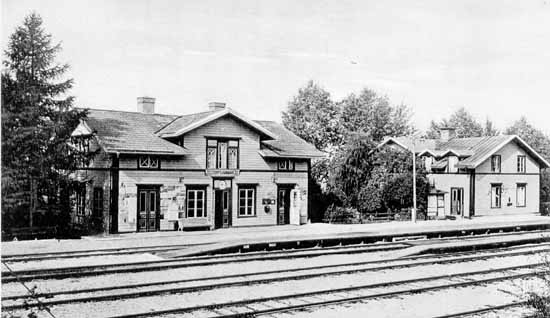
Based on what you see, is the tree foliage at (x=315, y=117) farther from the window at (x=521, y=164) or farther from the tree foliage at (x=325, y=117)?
the window at (x=521, y=164)

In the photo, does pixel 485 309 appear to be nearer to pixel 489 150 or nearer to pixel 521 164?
pixel 489 150

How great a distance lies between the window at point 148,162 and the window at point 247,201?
4.59m

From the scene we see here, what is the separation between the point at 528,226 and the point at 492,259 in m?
12.7

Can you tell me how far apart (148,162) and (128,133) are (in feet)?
6.43

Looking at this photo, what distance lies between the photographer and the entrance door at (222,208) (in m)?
27.5

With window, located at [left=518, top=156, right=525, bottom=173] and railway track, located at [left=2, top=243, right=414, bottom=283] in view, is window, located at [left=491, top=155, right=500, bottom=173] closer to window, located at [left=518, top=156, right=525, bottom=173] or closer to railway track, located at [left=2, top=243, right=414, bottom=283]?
window, located at [left=518, top=156, right=525, bottom=173]

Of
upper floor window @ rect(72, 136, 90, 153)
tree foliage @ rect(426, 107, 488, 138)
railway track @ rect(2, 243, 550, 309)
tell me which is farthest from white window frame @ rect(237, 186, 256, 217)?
tree foliage @ rect(426, 107, 488, 138)

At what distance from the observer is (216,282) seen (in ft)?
44.7

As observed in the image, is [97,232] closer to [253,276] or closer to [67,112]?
[67,112]

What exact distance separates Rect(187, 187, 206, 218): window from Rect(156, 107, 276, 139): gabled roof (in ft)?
9.26

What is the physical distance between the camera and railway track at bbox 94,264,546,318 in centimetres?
1073

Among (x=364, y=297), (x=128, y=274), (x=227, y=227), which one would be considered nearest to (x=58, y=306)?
(x=128, y=274)

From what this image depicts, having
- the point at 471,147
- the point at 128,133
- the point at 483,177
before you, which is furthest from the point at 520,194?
the point at 128,133

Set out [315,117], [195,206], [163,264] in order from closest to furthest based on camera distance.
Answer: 1. [163,264]
2. [195,206]
3. [315,117]
